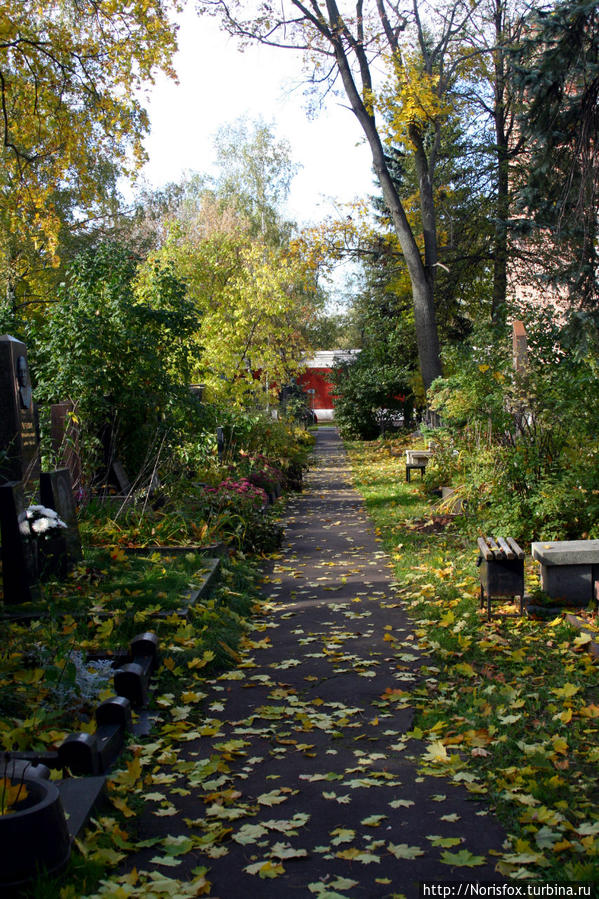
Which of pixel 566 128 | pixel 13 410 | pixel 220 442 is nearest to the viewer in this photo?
pixel 13 410

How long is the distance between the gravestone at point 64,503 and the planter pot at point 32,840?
4159mm

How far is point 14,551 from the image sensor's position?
6.30m

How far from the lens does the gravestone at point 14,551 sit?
6.30 meters

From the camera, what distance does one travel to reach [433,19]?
17719 millimetres

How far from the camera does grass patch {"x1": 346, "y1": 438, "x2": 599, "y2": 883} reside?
3271 mm

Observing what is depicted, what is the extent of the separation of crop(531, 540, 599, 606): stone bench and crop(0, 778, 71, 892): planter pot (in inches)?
181

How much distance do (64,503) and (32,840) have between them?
4643 mm

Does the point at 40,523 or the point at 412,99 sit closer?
the point at 40,523

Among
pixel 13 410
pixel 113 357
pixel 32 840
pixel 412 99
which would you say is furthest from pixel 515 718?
pixel 412 99

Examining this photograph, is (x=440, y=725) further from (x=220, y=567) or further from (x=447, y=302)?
(x=447, y=302)

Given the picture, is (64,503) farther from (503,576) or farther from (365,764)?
(365,764)

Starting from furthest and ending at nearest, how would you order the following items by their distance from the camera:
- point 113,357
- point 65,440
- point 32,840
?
point 113,357 < point 65,440 < point 32,840

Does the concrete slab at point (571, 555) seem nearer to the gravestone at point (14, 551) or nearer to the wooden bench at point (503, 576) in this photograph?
the wooden bench at point (503, 576)

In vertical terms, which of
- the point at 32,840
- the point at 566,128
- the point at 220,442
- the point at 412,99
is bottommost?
the point at 32,840
